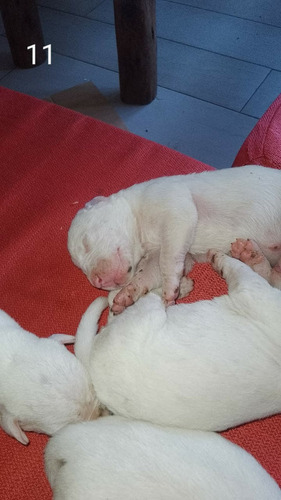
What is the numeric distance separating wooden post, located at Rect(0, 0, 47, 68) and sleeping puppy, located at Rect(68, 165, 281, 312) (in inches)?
114

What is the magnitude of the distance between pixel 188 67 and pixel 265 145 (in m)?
2.39

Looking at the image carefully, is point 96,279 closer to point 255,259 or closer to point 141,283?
point 141,283

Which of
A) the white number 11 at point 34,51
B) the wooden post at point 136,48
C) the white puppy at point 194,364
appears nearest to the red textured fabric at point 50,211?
the white puppy at point 194,364

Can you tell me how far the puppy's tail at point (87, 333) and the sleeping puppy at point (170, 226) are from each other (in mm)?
102

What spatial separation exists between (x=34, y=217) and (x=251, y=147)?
1271 millimetres

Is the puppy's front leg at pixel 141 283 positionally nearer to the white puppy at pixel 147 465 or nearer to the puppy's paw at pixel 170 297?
the puppy's paw at pixel 170 297

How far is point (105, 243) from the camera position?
232 centimetres

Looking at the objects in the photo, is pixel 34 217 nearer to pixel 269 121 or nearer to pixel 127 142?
pixel 127 142

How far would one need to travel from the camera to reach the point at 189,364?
1854 millimetres

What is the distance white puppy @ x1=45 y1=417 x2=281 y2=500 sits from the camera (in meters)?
1.68

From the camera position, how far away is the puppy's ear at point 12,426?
190cm

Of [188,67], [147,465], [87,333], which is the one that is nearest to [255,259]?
[87,333]

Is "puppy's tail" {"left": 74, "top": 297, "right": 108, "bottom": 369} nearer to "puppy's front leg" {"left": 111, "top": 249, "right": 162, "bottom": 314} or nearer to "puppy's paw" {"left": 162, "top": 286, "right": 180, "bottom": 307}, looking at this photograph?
"puppy's front leg" {"left": 111, "top": 249, "right": 162, "bottom": 314}

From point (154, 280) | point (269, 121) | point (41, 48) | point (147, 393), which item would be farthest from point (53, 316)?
point (41, 48)
